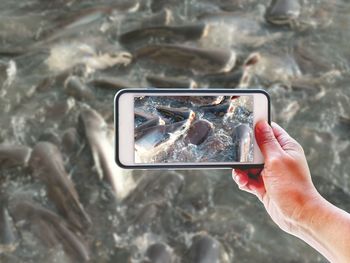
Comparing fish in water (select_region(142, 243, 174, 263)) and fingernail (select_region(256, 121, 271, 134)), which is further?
fish in water (select_region(142, 243, 174, 263))

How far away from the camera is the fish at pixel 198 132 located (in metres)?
1.39

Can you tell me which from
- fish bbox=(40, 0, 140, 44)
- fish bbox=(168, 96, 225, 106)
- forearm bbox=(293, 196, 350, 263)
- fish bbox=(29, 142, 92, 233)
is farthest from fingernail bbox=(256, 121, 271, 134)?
fish bbox=(40, 0, 140, 44)

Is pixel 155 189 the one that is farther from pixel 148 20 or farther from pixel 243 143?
pixel 243 143

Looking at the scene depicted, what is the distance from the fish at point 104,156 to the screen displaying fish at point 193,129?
1.04 metres

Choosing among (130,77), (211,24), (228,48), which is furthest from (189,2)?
(130,77)

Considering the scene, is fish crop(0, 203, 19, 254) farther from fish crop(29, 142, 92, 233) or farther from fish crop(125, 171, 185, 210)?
fish crop(125, 171, 185, 210)

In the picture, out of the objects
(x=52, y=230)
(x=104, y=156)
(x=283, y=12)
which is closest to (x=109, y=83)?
(x=104, y=156)

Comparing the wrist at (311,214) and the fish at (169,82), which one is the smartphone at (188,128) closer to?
the wrist at (311,214)

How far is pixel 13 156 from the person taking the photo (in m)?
2.42

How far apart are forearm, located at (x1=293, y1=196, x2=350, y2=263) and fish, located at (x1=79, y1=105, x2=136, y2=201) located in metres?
1.21

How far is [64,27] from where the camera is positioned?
2.76m

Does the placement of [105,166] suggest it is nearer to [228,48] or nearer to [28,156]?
[28,156]

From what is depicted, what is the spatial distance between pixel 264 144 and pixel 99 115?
1.35 metres

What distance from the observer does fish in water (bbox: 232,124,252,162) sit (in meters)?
1.37
